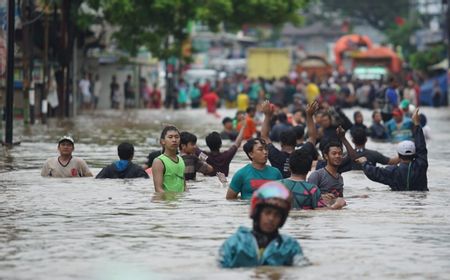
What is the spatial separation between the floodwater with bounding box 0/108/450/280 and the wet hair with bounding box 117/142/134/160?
344 millimetres

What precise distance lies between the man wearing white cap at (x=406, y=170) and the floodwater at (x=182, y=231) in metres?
0.16

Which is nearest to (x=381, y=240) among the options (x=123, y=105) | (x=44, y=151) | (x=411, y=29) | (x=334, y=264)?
(x=334, y=264)

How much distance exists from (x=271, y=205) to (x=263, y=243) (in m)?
0.52

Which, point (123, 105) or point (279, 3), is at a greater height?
point (279, 3)

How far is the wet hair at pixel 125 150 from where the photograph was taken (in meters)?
21.4

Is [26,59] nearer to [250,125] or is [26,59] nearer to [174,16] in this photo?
[250,125]

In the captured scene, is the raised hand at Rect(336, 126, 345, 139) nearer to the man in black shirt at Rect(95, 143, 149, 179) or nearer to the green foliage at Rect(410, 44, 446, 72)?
the man in black shirt at Rect(95, 143, 149, 179)

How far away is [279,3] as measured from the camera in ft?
209

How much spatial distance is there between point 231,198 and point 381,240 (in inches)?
142

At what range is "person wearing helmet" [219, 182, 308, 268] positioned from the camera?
12.1m

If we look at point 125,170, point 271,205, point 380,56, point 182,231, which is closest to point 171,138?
point 182,231

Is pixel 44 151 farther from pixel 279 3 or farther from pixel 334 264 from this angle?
pixel 279 3

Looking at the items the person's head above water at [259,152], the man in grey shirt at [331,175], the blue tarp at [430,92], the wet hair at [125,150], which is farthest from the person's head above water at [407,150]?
the blue tarp at [430,92]

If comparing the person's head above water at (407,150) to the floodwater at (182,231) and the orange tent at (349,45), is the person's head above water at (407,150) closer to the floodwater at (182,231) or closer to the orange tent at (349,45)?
the floodwater at (182,231)
